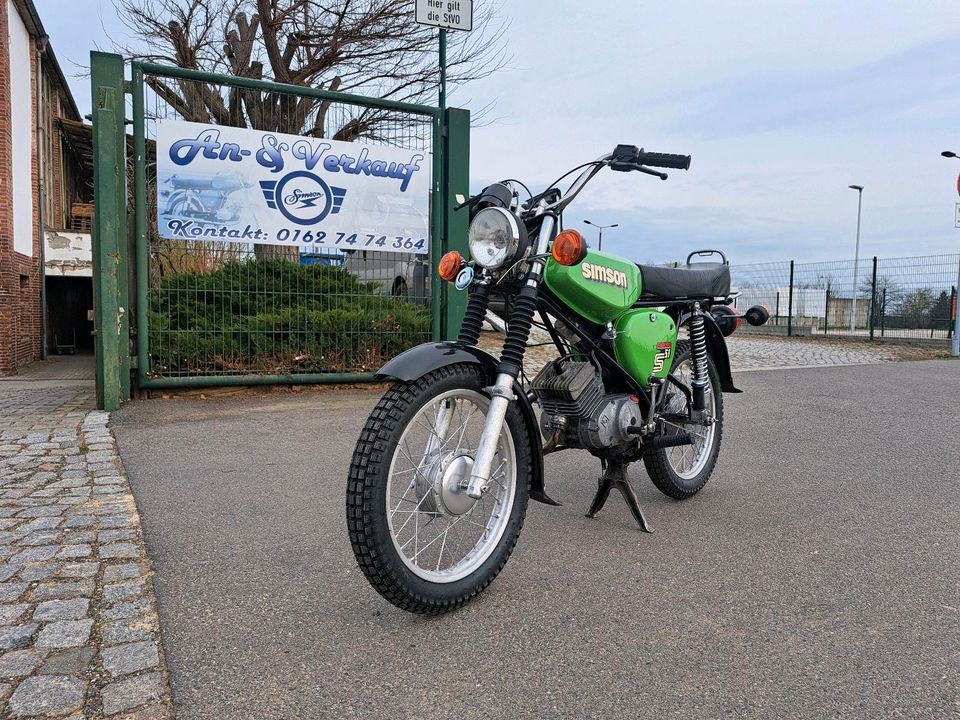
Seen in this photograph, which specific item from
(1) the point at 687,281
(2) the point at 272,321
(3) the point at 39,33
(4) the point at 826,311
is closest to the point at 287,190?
(2) the point at 272,321

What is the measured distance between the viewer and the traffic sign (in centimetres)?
827

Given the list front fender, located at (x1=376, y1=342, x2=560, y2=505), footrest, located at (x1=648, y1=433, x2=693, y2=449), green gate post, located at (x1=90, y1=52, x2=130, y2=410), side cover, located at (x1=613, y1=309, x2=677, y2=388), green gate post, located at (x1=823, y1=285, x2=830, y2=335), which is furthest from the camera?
green gate post, located at (x1=823, y1=285, x2=830, y2=335)

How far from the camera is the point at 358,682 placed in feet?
7.14

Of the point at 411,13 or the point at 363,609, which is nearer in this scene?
the point at 363,609

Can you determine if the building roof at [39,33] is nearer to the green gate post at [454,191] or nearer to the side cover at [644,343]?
the green gate post at [454,191]

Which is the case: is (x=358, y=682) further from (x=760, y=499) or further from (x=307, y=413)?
(x=307, y=413)

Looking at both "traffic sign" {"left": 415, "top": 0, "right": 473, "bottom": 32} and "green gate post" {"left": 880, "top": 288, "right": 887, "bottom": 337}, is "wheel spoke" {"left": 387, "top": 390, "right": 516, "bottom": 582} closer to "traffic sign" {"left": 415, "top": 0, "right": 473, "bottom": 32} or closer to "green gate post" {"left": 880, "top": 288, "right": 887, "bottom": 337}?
"traffic sign" {"left": 415, "top": 0, "right": 473, "bottom": 32}

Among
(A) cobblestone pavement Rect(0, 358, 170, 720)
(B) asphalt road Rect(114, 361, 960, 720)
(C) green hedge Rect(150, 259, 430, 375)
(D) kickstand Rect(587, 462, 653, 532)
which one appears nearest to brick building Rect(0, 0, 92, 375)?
(C) green hedge Rect(150, 259, 430, 375)

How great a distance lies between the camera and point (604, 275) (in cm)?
325

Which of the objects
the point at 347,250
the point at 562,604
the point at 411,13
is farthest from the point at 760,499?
the point at 411,13

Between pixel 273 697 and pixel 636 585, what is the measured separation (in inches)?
55.7

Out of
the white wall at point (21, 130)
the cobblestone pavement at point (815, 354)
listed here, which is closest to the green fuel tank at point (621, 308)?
the cobblestone pavement at point (815, 354)

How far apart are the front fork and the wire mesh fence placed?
5054 mm

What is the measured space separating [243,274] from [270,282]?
0.26 metres
